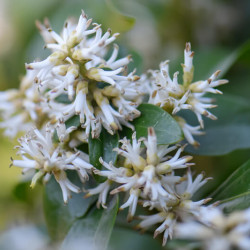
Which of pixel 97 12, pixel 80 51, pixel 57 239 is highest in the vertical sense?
pixel 80 51

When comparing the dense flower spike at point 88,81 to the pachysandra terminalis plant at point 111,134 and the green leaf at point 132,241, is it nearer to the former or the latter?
the pachysandra terminalis plant at point 111,134

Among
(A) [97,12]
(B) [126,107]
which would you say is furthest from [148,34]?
(B) [126,107]

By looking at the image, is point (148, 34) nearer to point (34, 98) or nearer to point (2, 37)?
point (2, 37)

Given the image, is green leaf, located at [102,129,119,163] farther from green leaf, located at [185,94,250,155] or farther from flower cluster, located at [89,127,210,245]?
green leaf, located at [185,94,250,155]

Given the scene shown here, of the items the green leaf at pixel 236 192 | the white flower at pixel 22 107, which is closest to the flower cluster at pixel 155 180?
the green leaf at pixel 236 192

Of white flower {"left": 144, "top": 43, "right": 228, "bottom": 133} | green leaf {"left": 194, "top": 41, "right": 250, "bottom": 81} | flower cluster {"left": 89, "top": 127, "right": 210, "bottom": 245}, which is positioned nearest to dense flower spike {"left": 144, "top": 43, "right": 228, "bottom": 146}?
white flower {"left": 144, "top": 43, "right": 228, "bottom": 133}
